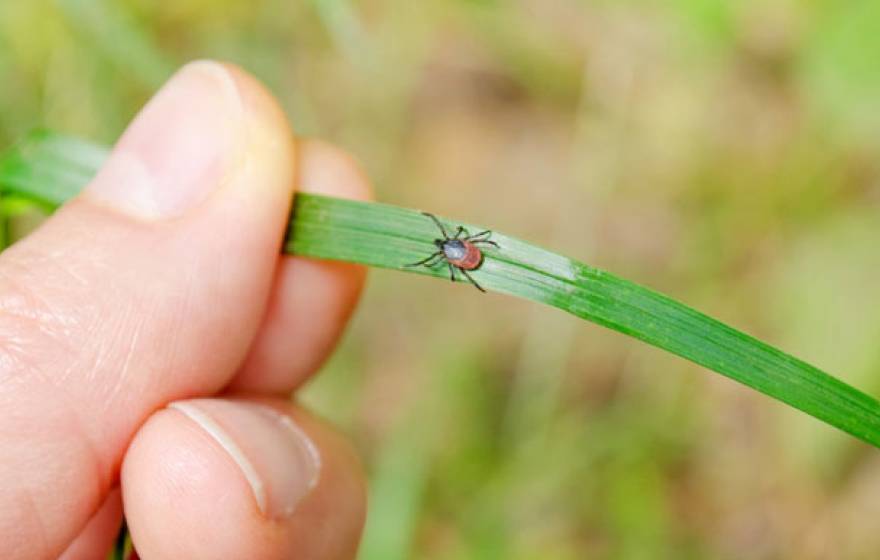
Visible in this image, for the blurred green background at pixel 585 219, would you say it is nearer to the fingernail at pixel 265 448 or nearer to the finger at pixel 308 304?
the finger at pixel 308 304

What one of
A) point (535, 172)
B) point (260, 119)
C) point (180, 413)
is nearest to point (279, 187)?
point (260, 119)

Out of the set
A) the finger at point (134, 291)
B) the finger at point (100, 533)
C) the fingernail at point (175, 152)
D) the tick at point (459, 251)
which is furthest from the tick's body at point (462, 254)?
the finger at point (100, 533)

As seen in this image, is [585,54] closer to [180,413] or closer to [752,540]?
[752,540]

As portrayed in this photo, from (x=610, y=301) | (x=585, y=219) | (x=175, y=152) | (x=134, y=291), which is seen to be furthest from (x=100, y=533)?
(x=585, y=219)

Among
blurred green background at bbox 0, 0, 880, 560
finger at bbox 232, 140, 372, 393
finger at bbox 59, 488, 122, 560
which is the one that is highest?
blurred green background at bbox 0, 0, 880, 560

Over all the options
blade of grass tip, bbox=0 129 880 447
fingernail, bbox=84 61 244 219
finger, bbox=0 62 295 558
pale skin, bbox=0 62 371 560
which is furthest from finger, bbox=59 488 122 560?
blade of grass tip, bbox=0 129 880 447

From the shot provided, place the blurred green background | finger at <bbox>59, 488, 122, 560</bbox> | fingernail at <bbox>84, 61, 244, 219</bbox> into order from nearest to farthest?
1. fingernail at <bbox>84, 61, 244, 219</bbox>
2. finger at <bbox>59, 488, 122, 560</bbox>
3. the blurred green background

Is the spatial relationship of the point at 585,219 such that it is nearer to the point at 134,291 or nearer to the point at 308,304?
the point at 308,304

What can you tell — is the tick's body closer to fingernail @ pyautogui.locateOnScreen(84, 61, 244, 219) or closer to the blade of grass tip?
the blade of grass tip
